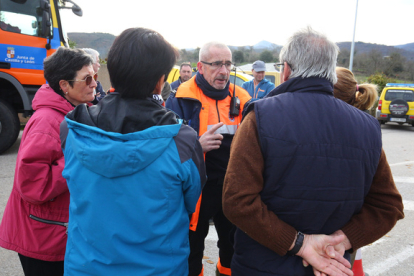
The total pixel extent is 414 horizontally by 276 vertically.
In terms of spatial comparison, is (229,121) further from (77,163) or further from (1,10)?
(1,10)

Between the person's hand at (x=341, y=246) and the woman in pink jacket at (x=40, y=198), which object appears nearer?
the person's hand at (x=341, y=246)

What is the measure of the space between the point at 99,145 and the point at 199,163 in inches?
17.3

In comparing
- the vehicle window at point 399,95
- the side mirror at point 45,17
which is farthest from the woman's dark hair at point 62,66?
the vehicle window at point 399,95

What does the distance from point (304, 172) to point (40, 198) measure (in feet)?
4.33

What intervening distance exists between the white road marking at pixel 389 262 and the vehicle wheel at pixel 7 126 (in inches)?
251

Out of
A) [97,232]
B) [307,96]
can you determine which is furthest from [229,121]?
[97,232]

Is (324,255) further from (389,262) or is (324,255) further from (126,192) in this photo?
(389,262)

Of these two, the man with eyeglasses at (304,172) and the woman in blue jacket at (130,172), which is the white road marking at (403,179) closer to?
the man with eyeglasses at (304,172)

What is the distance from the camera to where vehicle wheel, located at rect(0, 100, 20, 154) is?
629cm

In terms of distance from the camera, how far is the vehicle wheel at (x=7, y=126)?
6.29 metres

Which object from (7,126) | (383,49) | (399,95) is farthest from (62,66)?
(383,49)

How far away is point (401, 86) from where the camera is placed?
51.1 ft

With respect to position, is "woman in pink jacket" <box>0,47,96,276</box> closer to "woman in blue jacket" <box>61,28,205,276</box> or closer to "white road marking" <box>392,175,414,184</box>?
"woman in blue jacket" <box>61,28,205,276</box>

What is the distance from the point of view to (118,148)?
4.01ft
